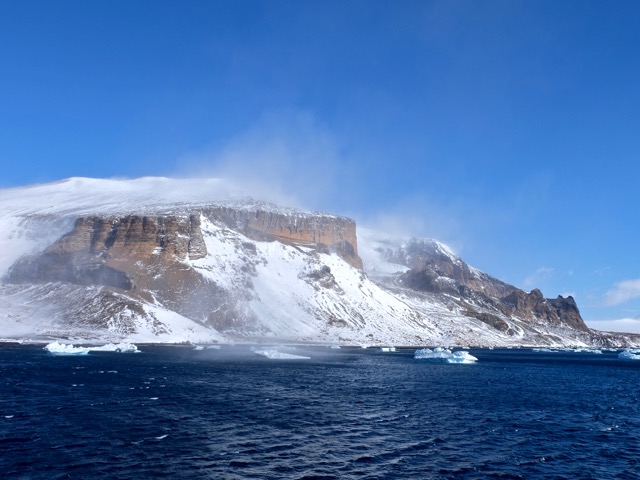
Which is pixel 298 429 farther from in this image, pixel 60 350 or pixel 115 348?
pixel 115 348

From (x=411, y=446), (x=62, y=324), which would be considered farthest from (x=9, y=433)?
(x=62, y=324)

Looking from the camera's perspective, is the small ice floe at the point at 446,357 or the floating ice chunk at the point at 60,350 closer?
the floating ice chunk at the point at 60,350

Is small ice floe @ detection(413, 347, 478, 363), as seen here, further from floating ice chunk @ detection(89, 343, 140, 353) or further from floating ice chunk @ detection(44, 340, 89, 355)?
floating ice chunk @ detection(44, 340, 89, 355)

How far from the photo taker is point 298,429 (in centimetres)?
4956

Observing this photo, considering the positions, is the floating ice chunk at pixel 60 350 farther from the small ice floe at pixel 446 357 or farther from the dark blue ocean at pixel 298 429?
the small ice floe at pixel 446 357

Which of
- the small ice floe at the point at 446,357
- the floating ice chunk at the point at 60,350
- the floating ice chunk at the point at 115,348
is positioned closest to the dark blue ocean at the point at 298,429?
the floating ice chunk at the point at 60,350

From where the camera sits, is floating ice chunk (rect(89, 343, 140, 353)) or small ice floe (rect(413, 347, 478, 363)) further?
→ floating ice chunk (rect(89, 343, 140, 353))

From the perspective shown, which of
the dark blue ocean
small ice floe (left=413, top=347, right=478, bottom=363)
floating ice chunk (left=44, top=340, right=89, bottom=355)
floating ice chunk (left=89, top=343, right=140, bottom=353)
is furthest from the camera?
floating ice chunk (left=89, top=343, right=140, bottom=353)

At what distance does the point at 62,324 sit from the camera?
199000mm

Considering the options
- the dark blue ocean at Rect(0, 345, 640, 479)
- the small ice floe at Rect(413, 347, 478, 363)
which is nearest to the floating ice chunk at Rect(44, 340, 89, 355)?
the dark blue ocean at Rect(0, 345, 640, 479)

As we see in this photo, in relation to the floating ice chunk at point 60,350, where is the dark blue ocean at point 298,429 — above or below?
below

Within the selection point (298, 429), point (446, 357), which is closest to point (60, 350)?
point (446, 357)

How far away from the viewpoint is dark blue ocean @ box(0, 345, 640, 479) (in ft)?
122

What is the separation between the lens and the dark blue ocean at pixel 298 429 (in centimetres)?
3725
